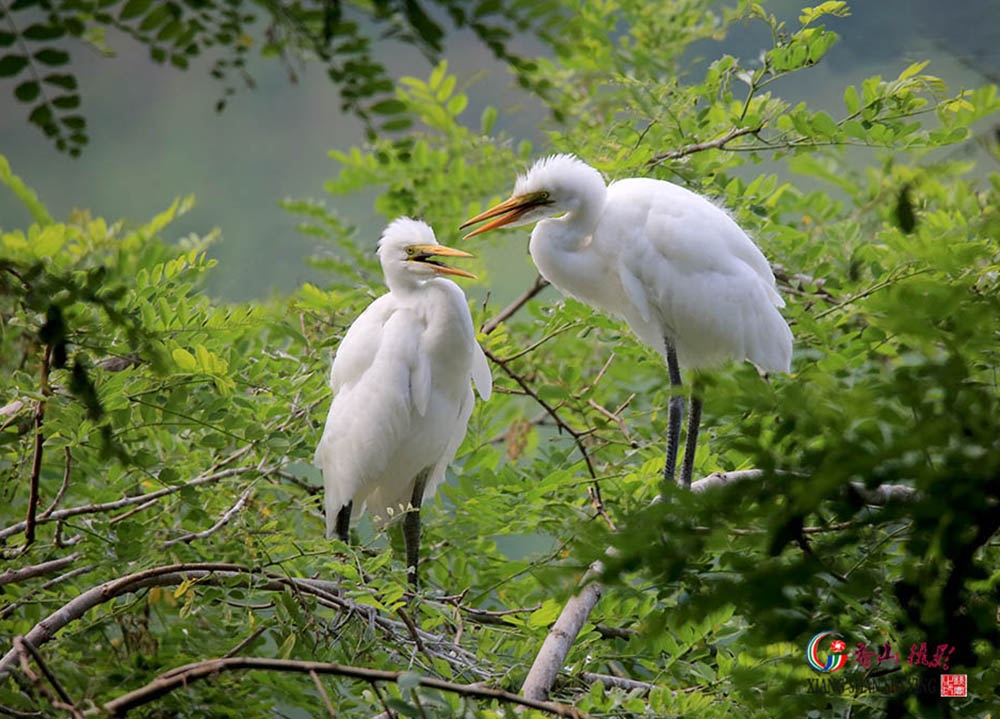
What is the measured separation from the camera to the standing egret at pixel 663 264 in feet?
6.61

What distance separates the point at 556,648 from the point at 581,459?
2.54 feet

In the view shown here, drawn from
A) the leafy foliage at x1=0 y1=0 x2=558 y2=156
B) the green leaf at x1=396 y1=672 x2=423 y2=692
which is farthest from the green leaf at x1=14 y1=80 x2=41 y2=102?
the green leaf at x1=396 y1=672 x2=423 y2=692

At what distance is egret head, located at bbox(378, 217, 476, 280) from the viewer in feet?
7.17

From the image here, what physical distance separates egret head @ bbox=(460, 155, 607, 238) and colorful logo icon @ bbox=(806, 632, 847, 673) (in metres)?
1.17

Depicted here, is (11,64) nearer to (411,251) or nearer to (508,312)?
(411,251)

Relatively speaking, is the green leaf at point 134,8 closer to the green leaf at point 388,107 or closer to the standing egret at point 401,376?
the green leaf at point 388,107

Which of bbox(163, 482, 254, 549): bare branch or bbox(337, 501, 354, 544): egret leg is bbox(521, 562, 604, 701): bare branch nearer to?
bbox(163, 482, 254, 549): bare branch

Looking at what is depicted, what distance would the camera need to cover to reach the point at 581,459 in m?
Result: 2.05

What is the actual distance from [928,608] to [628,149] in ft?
5.55

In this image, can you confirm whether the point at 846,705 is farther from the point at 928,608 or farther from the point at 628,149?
the point at 628,149

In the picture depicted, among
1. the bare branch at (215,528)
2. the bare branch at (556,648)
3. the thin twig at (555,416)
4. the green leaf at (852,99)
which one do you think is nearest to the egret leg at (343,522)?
the bare branch at (215,528)

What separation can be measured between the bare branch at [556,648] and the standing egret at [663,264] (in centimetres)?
60

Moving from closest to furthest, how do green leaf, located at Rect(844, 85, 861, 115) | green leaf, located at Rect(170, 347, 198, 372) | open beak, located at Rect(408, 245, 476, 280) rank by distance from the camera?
green leaf, located at Rect(170, 347, 198, 372), green leaf, located at Rect(844, 85, 861, 115), open beak, located at Rect(408, 245, 476, 280)

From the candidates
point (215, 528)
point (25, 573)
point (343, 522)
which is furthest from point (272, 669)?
point (343, 522)
